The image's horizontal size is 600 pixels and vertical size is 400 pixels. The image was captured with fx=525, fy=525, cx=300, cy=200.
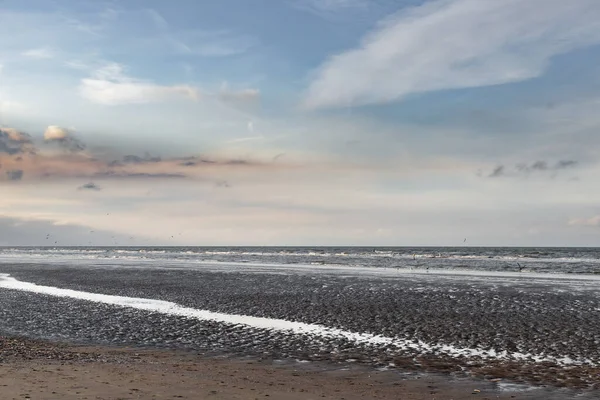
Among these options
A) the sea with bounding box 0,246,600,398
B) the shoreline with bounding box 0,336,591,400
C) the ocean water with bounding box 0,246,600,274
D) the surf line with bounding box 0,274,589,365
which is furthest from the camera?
the ocean water with bounding box 0,246,600,274

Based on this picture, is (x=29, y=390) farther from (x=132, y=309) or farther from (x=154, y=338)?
(x=132, y=309)

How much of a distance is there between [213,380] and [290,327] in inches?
388

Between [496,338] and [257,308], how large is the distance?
1335 centimetres

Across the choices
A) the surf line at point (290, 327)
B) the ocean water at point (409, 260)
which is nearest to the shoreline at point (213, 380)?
the surf line at point (290, 327)

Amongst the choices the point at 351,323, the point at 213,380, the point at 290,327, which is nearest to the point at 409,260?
the point at 351,323

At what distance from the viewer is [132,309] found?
93.4 feet

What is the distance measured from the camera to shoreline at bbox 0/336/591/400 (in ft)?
36.6

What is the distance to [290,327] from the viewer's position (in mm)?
22344

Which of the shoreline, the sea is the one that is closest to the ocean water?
the sea

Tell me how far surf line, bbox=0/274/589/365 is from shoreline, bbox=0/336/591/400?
3590mm

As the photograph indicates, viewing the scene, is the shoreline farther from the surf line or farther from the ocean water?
the ocean water

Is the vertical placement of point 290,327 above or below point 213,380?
below

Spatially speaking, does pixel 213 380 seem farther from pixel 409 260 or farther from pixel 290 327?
pixel 409 260

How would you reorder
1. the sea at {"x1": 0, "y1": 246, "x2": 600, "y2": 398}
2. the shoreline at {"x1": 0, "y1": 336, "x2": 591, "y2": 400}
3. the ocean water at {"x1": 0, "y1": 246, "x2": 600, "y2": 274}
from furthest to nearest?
1. the ocean water at {"x1": 0, "y1": 246, "x2": 600, "y2": 274}
2. the sea at {"x1": 0, "y1": 246, "x2": 600, "y2": 398}
3. the shoreline at {"x1": 0, "y1": 336, "x2": 591, "y2": 400}
